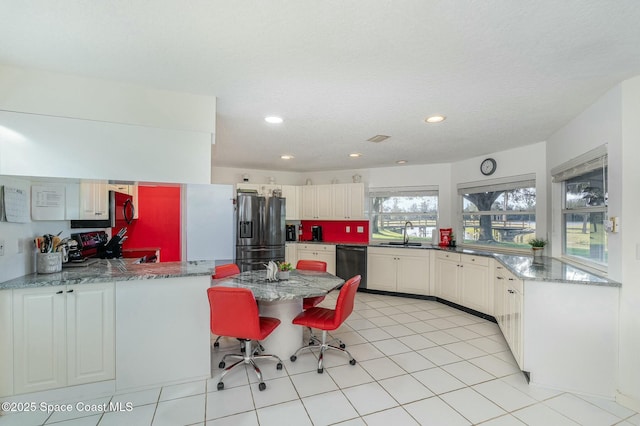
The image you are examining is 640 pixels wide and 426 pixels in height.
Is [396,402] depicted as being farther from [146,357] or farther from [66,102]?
[66,102]

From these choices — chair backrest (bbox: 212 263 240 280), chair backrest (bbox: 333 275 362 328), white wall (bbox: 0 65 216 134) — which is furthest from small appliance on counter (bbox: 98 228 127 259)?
chair backrest (bbox: 333 275 362 328)

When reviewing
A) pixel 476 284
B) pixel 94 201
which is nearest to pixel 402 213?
pixel 476 284

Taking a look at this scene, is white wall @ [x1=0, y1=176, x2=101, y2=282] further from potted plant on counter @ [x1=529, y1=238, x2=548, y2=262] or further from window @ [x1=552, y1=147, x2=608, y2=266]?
potted plant on counter @ [x1=529, y1=238, x2=548, y2=262]

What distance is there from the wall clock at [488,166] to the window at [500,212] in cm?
15

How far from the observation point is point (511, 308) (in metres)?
2.73

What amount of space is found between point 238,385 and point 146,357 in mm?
731

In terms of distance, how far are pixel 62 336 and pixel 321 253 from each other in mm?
3858

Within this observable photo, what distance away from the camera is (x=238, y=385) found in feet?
7.63

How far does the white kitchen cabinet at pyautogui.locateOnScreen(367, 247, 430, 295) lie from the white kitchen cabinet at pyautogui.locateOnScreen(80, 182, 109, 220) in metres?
3.78

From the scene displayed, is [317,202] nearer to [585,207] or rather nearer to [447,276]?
[447,276]

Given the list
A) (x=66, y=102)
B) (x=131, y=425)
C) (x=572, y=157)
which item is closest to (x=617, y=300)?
(x=572, y=157)

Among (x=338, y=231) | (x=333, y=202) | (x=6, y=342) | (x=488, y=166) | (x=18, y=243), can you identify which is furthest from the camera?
(x=338, y=231)

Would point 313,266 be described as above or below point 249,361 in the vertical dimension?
above

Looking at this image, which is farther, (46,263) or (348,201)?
(348,201)
